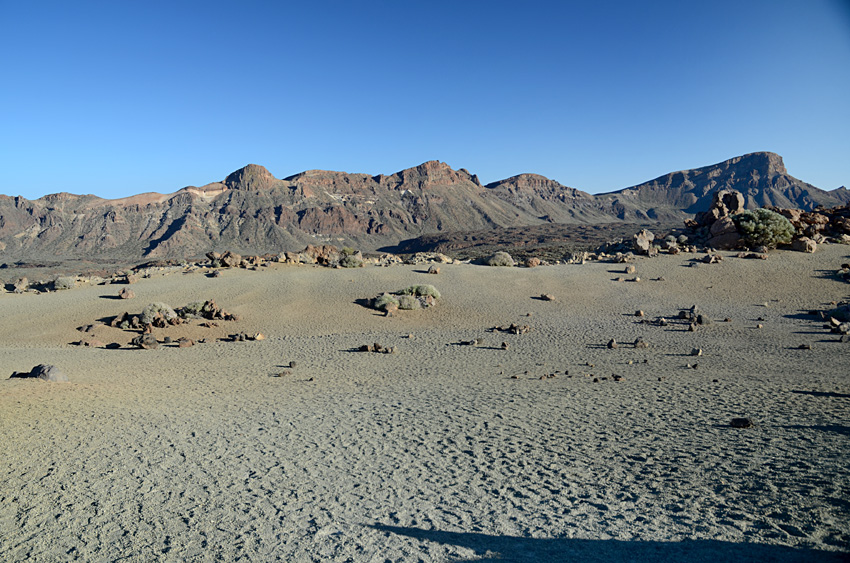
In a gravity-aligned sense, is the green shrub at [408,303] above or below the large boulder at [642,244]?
below

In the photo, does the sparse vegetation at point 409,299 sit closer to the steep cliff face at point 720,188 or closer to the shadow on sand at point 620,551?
the shadow on sand at point 620,551

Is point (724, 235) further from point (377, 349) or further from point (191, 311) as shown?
point (191, 311)

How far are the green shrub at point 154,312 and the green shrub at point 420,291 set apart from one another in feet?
27.5

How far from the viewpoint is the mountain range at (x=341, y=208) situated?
339 ft

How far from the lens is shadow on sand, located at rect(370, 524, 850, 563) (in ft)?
13.2

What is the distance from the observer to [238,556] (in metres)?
4.36

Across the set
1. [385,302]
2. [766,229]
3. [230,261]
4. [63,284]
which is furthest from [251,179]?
[766,229]

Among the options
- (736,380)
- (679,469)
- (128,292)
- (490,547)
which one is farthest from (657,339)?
(128,292)

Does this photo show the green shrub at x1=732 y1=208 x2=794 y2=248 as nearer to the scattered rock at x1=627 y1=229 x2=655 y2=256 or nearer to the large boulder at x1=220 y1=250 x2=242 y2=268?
the scattered rock at x1=627 y1=229 x2=655 y2=256

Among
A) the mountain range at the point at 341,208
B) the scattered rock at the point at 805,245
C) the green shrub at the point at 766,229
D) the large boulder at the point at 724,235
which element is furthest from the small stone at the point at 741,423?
the mountain range at the point at 341,208

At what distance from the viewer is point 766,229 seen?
82.5ft

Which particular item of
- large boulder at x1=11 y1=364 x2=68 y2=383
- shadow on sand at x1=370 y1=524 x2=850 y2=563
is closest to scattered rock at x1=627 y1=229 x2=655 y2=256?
shadow on sand at x1=370 y1=524 x2=850 y2=563

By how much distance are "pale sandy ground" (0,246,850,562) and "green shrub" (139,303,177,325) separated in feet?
9.83

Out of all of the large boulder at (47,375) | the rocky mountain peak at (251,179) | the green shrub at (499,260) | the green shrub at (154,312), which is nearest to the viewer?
the large boulder at (47,375)
